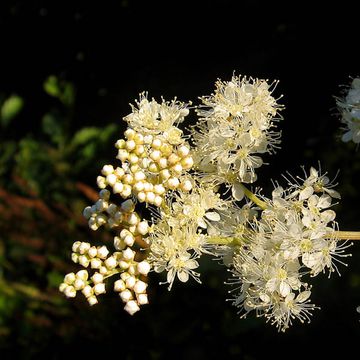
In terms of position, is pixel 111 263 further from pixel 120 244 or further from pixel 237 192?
pixel 237 192

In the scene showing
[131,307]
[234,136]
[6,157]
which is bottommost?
[131,307]

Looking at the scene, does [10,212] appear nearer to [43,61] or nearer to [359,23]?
[43,61]

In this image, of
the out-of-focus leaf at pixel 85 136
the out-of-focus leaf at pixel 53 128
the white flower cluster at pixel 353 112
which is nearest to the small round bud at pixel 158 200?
the white flower cluster at pixel 353 112

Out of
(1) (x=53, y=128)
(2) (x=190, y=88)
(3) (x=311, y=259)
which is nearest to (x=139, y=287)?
(3) (x=311, y=259)

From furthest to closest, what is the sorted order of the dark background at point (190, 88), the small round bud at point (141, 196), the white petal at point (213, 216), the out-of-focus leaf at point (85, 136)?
the out-of-focus leaf at point (85, 136), the dark background at point (190, 88), the white petal at point (213, 216), the small round bud at point (141, 196)

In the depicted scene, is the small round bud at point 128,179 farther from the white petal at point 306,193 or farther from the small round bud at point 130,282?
the white petal at point 306,193

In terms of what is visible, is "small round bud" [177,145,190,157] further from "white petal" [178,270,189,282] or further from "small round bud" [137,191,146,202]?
"white petal" [178,270,189,282]

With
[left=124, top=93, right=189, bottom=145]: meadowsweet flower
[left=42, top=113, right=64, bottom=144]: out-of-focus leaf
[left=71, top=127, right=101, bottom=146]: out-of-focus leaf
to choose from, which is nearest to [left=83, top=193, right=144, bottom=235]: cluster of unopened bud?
[left=124, top=93, right=189, bottom=145]: meadowsweet flower
